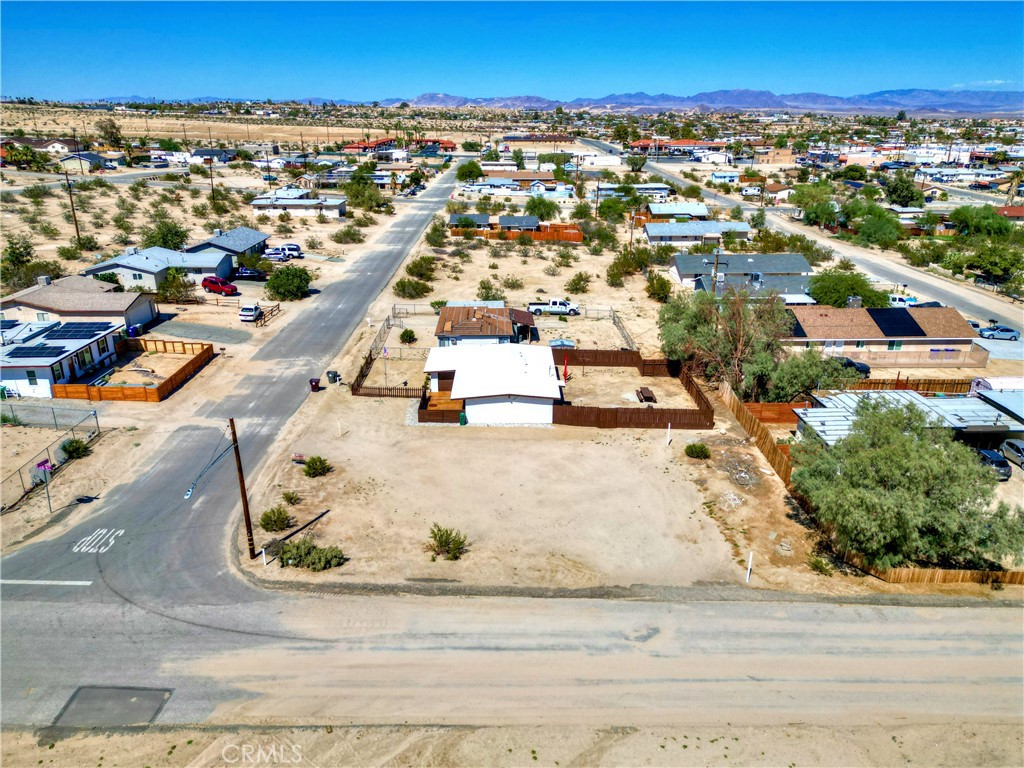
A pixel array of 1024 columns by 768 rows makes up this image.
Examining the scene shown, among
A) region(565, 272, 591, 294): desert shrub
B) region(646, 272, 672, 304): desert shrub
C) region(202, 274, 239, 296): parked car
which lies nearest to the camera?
region(202, 274, 239, 296): parked car

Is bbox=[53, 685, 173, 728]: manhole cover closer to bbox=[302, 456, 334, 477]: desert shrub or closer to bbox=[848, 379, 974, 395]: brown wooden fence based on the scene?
bbox=[302, 456, 334, 477]: desert shrub

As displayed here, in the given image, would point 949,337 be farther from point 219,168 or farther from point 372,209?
point 219,168

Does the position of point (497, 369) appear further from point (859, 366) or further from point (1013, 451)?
point (1013, 451)

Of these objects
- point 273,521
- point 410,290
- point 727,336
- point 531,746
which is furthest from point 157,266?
point 531,746

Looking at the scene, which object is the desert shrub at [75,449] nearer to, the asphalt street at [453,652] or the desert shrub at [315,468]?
the asphalt street at [453,652]

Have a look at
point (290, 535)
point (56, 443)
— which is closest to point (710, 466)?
point (290, 535)

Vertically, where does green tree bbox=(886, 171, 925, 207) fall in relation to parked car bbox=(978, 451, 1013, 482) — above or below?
above

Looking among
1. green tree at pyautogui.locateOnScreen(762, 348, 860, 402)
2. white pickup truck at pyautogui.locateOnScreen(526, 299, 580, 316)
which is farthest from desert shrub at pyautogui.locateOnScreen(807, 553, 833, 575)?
white pickup truck at pyautogui.locateOnScreen(526, 299, 580, 316)
